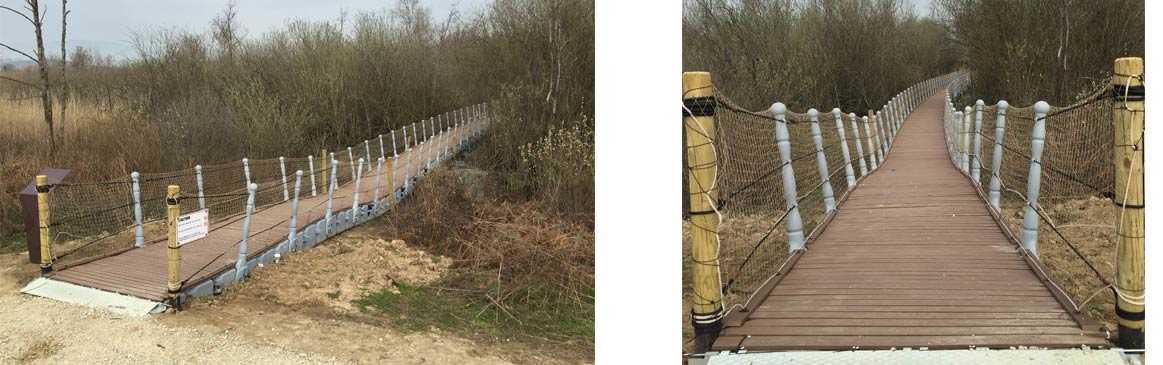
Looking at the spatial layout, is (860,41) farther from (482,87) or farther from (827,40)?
(482,87)

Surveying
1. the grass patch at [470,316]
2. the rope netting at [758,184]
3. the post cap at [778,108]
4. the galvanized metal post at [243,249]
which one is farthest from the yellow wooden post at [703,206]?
the galvanized metal post at [243,249]

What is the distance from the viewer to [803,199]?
230 cm

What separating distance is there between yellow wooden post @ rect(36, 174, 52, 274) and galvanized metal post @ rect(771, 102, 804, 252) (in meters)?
3.22

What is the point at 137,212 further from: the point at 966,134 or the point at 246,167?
the point at 966,134

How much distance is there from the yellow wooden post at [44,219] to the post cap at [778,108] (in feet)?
10.6

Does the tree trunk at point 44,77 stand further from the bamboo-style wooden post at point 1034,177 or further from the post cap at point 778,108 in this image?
the bamboo-style wooden post at point 1034,177

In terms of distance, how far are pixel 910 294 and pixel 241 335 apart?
90.3 inches

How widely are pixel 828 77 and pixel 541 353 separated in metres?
1.39

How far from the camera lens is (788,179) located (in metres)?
2.12

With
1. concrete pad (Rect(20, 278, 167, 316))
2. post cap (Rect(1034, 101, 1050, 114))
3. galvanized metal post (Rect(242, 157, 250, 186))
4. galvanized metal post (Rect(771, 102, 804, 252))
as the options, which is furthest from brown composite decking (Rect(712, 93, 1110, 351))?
galvanized metal post (Rect(242, 157, 250, 186))

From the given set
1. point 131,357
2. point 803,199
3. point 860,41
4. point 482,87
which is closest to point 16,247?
point 131,357

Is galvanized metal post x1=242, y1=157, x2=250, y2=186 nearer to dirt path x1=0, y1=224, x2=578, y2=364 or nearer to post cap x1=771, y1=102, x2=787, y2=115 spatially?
dirt path x1=0, y1=224, x2=578, y2=364

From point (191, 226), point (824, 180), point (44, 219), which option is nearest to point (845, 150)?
point (824, 180)

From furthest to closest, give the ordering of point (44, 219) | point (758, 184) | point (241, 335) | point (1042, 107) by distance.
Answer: point (44, 219) < point (241, 335) < point (758, 184) < point (1042, 107)
